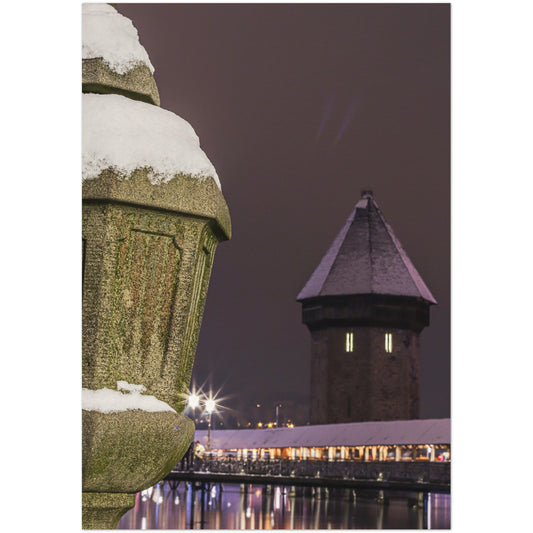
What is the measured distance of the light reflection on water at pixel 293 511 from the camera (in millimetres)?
25047

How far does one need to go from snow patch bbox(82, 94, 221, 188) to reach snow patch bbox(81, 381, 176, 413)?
0.71 metres

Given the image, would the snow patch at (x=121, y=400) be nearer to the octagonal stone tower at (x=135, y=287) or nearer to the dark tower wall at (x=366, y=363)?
the octagonal stone tower at (x=135, y=287)

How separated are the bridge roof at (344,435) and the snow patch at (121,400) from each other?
1207 inches

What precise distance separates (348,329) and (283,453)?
5819 millimetres

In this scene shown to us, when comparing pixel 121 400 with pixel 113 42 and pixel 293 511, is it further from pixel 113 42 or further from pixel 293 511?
pixel 293 511

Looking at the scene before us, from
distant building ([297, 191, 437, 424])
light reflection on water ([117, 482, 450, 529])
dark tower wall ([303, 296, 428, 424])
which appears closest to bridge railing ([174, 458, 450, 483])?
light reflection on water ([117, 482, 450, 529])

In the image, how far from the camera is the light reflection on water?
25.0m

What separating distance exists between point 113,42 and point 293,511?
27.6 m

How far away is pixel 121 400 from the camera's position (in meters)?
3.21

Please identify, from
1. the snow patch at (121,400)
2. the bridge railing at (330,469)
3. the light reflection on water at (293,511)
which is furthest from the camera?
the bridge railing at (330,469)

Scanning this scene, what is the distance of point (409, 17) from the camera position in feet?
24.7

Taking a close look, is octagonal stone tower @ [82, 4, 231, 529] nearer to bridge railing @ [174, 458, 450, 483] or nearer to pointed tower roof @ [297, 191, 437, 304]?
bridge railing @ [174, 458, 450, 483]

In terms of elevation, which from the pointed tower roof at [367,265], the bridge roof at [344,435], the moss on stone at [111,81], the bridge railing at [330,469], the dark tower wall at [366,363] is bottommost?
the bridge railing at [330,469]

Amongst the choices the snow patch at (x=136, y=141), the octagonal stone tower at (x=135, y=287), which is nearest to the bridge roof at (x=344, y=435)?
the octagonal stone tower at (x=135, y=287)
